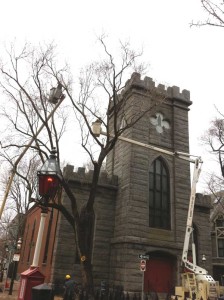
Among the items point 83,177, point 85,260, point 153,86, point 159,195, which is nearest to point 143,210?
point 159,195

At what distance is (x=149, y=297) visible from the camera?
17547mm

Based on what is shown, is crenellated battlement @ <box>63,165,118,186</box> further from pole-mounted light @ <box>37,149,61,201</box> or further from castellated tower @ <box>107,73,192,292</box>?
pole-mounted light @ <box>37,149,61,201</box>

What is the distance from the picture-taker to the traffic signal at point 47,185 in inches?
257

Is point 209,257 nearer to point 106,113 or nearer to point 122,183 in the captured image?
point 122,183

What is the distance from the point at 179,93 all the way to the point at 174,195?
811 centimetres

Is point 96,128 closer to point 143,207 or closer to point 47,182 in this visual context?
point 143,207

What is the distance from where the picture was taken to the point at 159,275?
19.1 meters

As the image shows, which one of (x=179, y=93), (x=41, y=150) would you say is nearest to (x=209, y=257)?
(x=179, y=93)

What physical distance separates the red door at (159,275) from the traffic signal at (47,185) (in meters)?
14.1

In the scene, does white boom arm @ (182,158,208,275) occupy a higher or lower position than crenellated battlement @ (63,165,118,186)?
lower

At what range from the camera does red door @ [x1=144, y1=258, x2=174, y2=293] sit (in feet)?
61.0

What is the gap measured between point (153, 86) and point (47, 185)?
58.4 ft

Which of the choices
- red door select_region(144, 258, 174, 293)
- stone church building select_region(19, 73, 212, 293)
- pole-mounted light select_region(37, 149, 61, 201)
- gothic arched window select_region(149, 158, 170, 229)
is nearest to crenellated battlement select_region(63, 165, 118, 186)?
stone church building select_region(19, 73, 212, 293)

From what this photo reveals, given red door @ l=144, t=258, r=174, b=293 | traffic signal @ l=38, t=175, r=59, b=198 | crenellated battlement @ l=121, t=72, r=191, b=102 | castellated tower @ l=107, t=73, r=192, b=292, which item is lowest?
red door @ l=144, t=258, r=174, b=293
